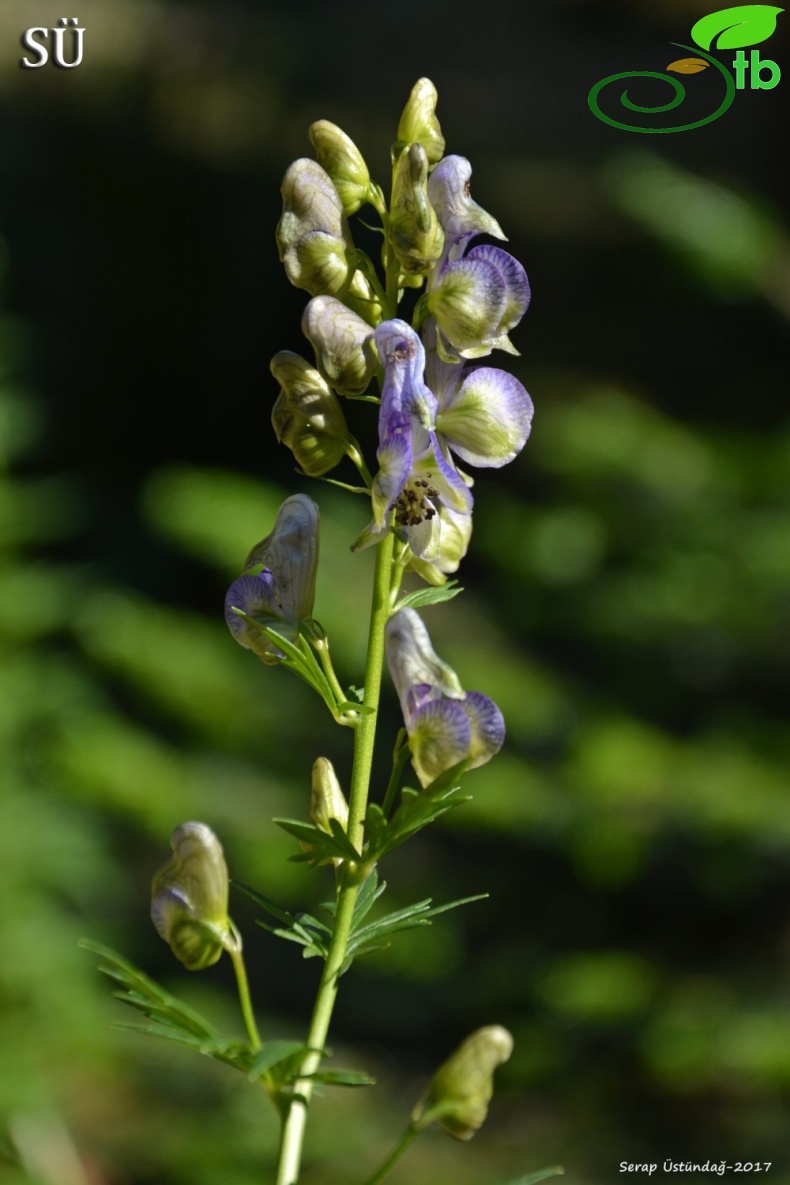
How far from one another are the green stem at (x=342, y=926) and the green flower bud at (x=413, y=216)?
0.53ft

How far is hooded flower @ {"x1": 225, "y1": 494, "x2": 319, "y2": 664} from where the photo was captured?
737 mm

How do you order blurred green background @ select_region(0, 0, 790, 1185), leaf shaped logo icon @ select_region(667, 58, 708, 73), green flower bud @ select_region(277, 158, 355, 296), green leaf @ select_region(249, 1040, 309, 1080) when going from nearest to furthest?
green leaf @ select_region(249, 1040, 309, 1080), green flower bud @ select_region(277, 158, 355, 296), leaf shaped logo icon @ select_region(667, 58, 708, 73), blurred green background @ select_region(0, 0, 790, 1185)

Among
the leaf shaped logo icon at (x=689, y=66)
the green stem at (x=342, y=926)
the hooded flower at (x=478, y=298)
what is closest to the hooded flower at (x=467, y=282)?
the hooded flower at (x=478, y=298)

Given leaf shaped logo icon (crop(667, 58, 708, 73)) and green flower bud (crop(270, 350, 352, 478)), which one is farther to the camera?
leaf shaped logo icon (crop(667, 58, 708, 73))

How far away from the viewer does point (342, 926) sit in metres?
0.66

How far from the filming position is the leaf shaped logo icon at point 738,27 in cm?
192

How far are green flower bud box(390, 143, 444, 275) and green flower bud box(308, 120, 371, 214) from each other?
6cm

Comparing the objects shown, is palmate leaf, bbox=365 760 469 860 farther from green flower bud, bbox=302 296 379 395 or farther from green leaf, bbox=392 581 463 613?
green flower bud, bbox=302 296 379 395

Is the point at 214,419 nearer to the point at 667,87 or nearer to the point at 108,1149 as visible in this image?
the point at 667,87

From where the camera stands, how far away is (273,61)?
19.7ft

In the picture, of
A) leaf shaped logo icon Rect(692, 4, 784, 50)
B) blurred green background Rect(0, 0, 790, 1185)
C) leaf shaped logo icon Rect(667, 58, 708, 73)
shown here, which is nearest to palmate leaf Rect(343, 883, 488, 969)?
leaf shaped logo icon Rect(667, 58, 708, 73)

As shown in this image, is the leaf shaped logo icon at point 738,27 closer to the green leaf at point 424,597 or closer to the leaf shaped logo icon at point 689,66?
the leaf shaped logo icon at point 689,66

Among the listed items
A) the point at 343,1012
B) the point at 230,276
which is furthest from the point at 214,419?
the point at 343,1012

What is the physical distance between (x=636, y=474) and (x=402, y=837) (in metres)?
2.67
